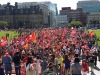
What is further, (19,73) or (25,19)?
(25,19)

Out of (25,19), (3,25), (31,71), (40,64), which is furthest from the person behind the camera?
(25,19)

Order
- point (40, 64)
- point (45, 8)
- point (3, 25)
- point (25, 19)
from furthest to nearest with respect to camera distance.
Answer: point (45, 8), point (25, 19), point (3, 25), point (40, 64)

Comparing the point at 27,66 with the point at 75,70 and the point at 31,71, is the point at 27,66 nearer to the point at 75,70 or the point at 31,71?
the point at 31,71

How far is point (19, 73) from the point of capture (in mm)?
19078

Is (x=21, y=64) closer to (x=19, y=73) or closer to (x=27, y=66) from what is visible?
(x=19, y=73)

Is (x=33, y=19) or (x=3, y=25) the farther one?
(x=33, y=19)

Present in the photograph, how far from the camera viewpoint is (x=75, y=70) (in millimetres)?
15523

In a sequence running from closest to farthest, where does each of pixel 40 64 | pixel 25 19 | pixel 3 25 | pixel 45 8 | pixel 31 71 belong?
pixel 31 71 < pixel 40 64 < pixel 3 25 < pixel 25 19 < pixel 45 8

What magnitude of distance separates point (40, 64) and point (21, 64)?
3.86 feet

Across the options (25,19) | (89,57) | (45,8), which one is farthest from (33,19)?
(89,57)

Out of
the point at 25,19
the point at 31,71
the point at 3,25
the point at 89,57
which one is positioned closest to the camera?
the point at 31,71

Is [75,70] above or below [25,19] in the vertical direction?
above

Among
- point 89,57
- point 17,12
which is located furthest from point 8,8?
point 89,57

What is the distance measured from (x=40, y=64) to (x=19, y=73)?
55.9 inches
